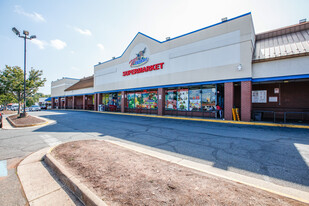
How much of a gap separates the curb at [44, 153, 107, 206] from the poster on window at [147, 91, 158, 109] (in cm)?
1570

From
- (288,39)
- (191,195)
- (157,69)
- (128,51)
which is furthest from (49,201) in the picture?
(128,51)

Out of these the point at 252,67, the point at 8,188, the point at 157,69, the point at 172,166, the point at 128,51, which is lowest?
the point at 8,188

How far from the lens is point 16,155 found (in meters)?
5.44

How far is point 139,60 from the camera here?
2102 cm

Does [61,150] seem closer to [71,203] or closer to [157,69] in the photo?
[71,203]

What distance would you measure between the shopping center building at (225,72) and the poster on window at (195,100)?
0.35ft

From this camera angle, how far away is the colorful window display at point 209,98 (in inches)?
583

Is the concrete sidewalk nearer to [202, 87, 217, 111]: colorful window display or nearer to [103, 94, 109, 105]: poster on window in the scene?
[202, 87, 217, 111]: colorful window display

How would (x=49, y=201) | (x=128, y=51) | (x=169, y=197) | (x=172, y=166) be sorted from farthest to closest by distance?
(x=128, y=51), (x=172, y=166), (x=49, y=201), (x=169, y=197)

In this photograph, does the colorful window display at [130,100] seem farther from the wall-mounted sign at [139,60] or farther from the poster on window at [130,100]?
the wall-mounted sign at [139,60]

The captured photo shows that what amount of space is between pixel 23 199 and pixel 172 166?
3336 mm

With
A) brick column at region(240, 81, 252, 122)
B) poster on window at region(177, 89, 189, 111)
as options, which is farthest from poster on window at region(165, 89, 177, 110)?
brick column at region(240, 81, 252, 122)

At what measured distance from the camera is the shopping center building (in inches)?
477

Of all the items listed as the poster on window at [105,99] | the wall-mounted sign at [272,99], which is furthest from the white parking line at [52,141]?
the poster on window at [105,99]
